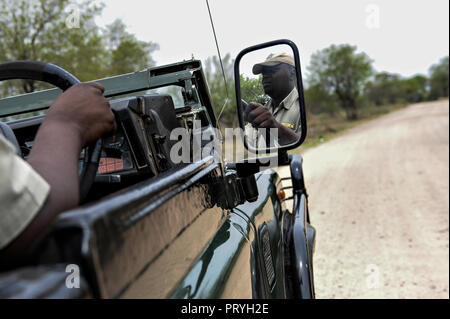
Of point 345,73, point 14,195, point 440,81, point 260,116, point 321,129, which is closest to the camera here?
point 14,195

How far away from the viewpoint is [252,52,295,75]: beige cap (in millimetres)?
1964

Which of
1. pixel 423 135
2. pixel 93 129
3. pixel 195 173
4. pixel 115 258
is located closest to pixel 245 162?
pixel 195 173

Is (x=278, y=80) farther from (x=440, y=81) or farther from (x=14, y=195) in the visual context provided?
(x=440, y=81)

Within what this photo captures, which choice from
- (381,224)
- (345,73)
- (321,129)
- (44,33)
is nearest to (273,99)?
(381,224)

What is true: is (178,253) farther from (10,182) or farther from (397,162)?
(397,162)

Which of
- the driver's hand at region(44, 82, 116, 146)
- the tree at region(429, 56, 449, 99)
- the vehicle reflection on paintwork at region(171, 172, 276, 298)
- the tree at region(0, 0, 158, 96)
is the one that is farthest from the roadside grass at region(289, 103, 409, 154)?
the tree at region(429, 56, 449, 99)

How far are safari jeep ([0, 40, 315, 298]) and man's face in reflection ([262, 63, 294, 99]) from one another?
54 millimetres

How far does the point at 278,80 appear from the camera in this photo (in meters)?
1.97

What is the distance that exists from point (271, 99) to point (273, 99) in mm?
13

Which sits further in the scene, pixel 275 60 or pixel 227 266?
pixel 275 60

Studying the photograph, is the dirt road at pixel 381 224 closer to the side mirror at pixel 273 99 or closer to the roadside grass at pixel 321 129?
the roadside grass at pixel 321 129

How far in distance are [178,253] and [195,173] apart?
1.06 feet

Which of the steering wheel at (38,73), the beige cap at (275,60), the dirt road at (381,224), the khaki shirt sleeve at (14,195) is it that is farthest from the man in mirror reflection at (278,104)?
the dirt road at (381,224)

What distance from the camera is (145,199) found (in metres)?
0.93
